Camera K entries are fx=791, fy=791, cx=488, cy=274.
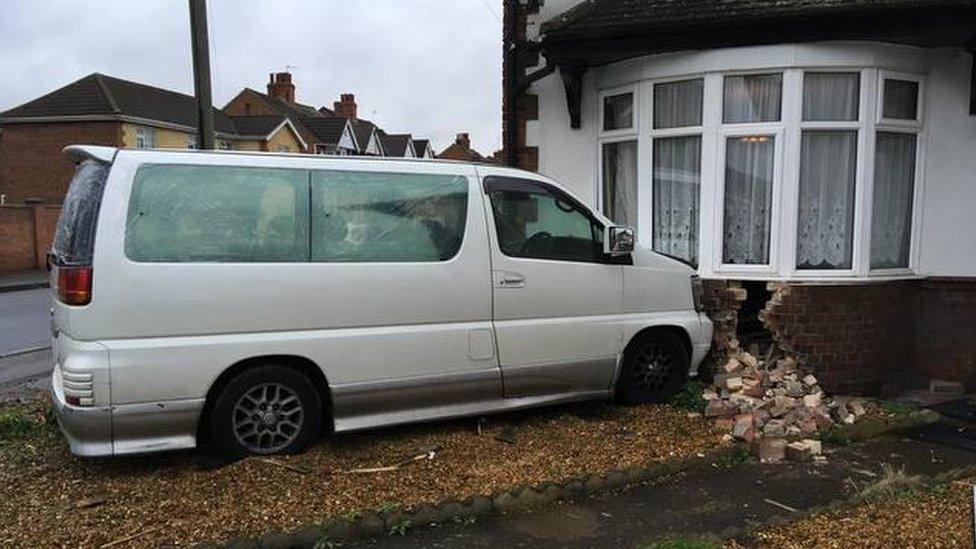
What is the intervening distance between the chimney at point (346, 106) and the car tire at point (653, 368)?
192 ft

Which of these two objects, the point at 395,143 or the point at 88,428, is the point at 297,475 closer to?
the point at 88,428

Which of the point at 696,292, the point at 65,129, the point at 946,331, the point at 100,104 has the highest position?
the point at 100,104

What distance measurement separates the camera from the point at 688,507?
4516mm

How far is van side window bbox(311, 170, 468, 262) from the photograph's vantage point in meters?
5.09

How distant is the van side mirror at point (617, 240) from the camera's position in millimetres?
5957

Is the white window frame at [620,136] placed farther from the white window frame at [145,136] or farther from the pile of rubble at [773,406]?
the white window frame at [145,136]

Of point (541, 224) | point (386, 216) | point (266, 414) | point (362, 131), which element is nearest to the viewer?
point (266, 414)

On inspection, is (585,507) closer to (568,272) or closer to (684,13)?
(568,272)

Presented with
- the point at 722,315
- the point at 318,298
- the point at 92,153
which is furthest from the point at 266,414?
the point at 722,315

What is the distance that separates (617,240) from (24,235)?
82.1 feet

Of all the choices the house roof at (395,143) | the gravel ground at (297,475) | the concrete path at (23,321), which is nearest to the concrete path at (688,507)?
the gravel ground at (297,475)

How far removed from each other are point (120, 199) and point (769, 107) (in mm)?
5272

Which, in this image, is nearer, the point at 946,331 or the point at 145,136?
the point at 946,331

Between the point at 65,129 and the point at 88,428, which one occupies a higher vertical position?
the point at 65,129
